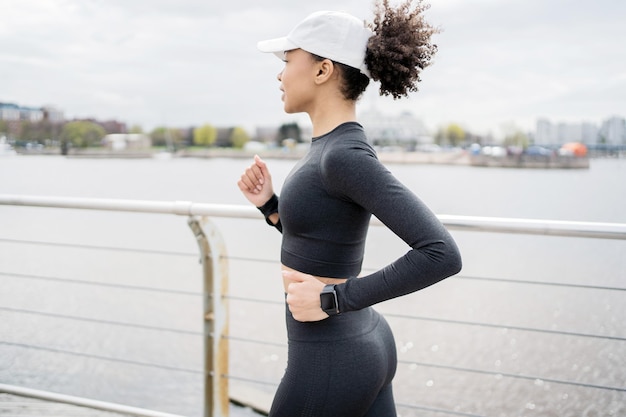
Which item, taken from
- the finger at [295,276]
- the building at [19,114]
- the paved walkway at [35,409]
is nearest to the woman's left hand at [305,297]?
the finger at [295,276]

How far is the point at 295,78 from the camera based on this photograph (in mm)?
1230

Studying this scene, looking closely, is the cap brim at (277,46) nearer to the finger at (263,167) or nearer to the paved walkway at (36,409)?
the finger at (263,167)

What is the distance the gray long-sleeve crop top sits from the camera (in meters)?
1.06

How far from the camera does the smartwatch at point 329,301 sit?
1131 millimetres

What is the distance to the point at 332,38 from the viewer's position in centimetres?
119

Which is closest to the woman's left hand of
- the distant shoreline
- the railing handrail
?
the railing handrail

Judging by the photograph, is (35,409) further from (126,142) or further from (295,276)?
(126,142)

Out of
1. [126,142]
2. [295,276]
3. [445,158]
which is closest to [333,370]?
[295,276]

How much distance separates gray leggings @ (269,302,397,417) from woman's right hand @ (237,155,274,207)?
38 centimetres

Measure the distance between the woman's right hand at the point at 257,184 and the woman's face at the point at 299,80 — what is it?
0.27 metres

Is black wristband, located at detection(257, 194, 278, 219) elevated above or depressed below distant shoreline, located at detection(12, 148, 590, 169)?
above

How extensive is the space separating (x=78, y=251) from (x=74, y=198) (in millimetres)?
21637

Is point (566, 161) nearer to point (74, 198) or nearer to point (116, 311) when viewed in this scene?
point (116, 311)

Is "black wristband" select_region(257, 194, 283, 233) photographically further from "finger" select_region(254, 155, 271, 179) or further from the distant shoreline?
the distant shoreline
